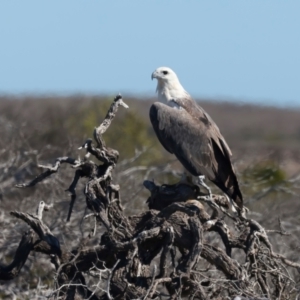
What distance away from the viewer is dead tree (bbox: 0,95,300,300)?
5.68 meters

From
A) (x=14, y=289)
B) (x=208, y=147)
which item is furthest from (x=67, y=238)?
(x=208, y=147)

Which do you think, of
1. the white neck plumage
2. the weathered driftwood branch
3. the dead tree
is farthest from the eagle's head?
the weathered driftwood branch

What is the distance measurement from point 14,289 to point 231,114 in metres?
39.6

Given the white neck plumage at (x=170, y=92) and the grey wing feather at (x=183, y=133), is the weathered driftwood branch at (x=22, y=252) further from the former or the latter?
the white neck plumage at (x=170, y=92)

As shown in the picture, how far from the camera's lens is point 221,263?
5.85 m

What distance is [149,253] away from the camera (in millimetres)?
6000

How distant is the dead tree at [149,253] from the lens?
568 cm

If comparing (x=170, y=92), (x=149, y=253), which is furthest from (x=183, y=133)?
(x=149, y=253)

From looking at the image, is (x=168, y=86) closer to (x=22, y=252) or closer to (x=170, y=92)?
(x=170, y=92)

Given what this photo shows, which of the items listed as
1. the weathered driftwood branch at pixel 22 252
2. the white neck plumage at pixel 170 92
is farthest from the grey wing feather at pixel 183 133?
the weathered driftwood branch at pixel 22 252

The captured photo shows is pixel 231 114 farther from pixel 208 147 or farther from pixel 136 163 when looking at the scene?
pixel 208 147

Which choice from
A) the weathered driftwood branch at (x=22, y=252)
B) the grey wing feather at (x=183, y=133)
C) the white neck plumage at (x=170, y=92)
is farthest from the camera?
the white neck plumage at (x=170, y=92)

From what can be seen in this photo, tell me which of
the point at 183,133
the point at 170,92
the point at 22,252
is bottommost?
the point at 22,252

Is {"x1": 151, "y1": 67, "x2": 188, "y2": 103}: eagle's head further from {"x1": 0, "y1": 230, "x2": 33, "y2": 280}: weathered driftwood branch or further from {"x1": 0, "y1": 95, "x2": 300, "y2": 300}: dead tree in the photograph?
{"x1": 0, "y1": 230, "x2": 33, "y2": 280}: weathered driftwood branch
